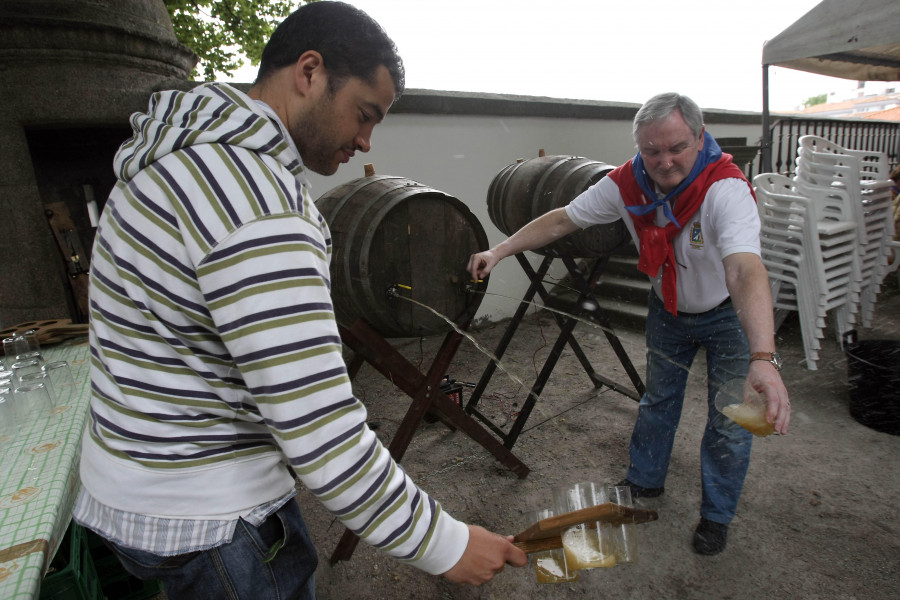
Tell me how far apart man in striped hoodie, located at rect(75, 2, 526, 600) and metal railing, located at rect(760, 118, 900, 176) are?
9.34 meters

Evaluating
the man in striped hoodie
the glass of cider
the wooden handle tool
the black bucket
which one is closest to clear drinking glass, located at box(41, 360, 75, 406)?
the man in striped hoodie

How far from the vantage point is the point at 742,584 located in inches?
95.7

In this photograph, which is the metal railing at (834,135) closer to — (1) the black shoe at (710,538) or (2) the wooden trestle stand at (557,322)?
(2) the wooden trestle stand at (557,322)

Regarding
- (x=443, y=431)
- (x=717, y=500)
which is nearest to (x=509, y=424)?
(x=443, y=431)

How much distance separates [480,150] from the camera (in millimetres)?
6066

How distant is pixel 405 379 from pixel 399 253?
663mm

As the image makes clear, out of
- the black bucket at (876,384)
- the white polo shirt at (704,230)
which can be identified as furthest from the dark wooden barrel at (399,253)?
the black bucket at (876,384)

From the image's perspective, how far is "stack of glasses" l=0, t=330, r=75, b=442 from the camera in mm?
1926

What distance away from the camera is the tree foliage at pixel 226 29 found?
24.3 feet

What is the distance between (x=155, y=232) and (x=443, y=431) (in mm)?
3355

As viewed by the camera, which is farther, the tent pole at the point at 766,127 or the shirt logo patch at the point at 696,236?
the tent pole at the point at 766,127

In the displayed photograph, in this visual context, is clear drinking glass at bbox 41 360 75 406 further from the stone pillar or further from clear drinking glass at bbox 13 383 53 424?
the stone pillar

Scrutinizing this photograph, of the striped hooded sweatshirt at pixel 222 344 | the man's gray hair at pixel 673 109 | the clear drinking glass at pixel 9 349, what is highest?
the man's gray hair at pixel 673 109

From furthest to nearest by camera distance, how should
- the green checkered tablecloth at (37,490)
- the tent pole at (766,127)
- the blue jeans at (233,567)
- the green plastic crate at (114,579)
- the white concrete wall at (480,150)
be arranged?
the tent pole at (766,127) < the white concrete wall at (480,150) < the green plastic crate at (114,579) < the green checkered tablecloth at (37,490) < the blue jeans at (233,567)
